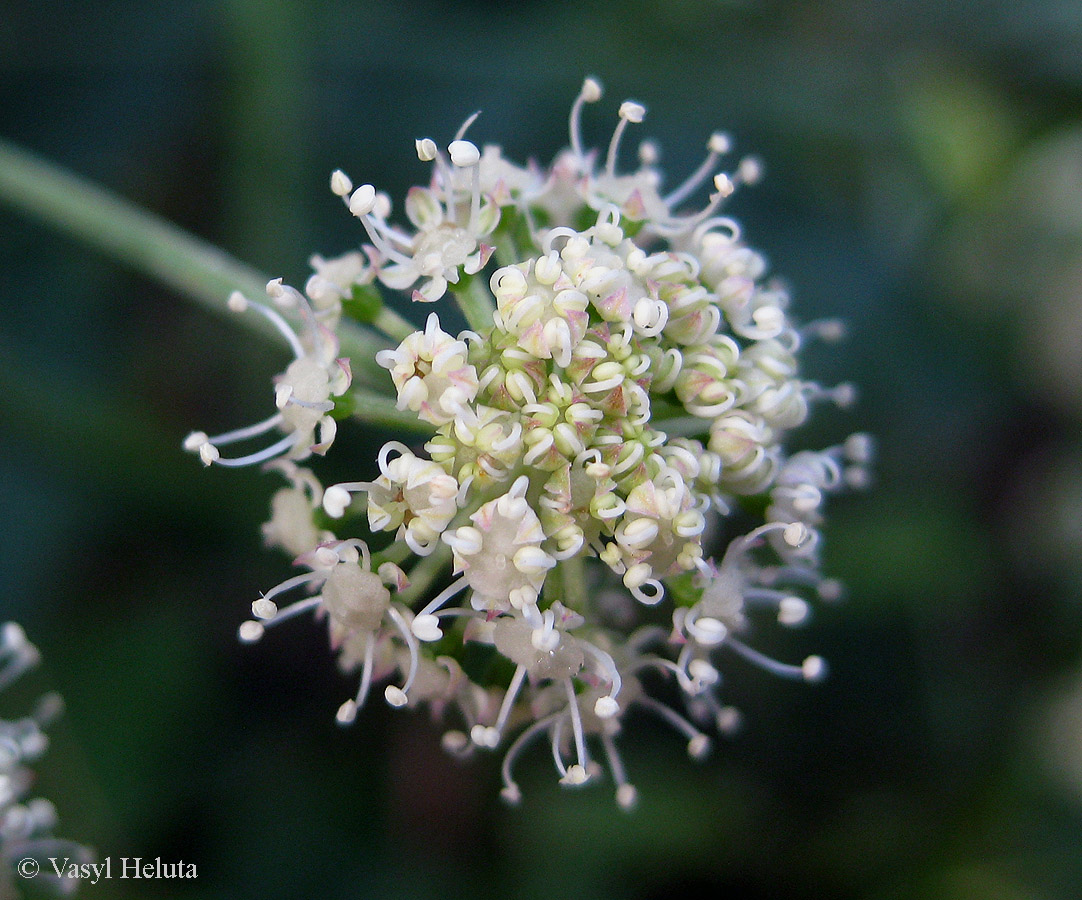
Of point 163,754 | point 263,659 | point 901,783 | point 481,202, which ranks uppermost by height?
point 481,202

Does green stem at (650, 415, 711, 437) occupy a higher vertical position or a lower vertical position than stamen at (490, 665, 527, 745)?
higher

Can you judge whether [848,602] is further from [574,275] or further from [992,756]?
[574,275]

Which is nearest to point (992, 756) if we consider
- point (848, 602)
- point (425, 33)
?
point (848, 602)

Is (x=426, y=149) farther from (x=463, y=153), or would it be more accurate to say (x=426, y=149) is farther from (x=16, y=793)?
(x=16, y=793)

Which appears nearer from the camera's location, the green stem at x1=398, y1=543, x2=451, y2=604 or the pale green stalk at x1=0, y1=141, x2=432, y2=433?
the green stem at x1=398, y1=543, x2=451, y2=604

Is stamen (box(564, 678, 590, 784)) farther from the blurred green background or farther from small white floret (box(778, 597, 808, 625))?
the blurred green background

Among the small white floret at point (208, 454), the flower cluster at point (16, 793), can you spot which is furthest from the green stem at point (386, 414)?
the flower cluster at point (16, 793)

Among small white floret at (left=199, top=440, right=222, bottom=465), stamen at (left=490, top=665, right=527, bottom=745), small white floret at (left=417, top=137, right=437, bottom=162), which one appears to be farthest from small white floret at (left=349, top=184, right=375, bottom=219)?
stamen at (left=490, top=665, right=527, bottom=745)
